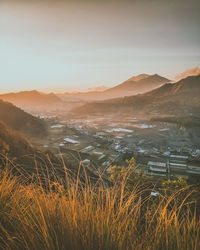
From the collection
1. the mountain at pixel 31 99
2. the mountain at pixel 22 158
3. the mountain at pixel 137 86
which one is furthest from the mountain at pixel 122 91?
the mountain at pixel 22 158

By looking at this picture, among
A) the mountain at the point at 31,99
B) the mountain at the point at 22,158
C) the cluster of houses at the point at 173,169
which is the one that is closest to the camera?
the mountain at the point at 22,158

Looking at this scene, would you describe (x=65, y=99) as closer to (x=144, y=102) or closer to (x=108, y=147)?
(x=144, y=102)

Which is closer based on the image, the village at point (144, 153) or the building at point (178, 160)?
the village at point (144, 153)

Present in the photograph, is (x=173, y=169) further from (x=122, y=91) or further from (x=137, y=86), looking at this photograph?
(x=137, y=86)

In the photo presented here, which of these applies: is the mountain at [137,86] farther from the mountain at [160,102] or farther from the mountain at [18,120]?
the mountain at [18,120]

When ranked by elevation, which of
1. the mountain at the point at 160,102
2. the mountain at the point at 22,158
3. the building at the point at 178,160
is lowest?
the building at the point at 178,160

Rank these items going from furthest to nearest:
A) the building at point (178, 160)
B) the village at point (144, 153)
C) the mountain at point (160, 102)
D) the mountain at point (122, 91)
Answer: the mountain at point (122, 91)
the mountain at point (160, 102)
the building at point (178, 160)
the village at point (144, 153)

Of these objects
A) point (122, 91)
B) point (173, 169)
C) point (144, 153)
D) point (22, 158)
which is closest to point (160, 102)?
point (122, 91)

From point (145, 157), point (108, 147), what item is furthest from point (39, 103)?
point (145, 157)
